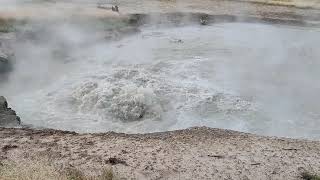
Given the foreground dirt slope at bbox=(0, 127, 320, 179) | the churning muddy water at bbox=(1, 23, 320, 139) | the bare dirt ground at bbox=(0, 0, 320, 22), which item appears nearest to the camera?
the foreground dirt slope at bbox=(0, 127, 320, 179)

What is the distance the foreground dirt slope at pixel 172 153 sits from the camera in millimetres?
7641

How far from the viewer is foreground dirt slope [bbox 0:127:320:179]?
301 inches

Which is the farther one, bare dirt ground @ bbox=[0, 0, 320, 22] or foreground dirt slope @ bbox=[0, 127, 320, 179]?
bare dirt ground @ bbox=[0, 0, 320, 22]

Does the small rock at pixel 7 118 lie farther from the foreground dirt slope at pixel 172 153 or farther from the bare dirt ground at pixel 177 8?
the bare dirt ground at pixel 177 8

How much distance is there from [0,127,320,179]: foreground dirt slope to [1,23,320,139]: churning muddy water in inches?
79.3

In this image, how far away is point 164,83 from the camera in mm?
13836

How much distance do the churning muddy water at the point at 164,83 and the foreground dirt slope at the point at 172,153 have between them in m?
2.01

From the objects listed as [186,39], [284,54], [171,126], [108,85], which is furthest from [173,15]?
[171,126]

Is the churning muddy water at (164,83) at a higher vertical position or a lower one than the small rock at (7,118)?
lower

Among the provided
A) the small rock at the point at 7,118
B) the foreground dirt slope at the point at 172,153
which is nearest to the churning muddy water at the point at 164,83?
the small rock at the point at 7,118

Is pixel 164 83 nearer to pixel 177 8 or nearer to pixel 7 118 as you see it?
pixel 7 118

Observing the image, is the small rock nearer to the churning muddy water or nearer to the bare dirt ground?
the churning muddy water

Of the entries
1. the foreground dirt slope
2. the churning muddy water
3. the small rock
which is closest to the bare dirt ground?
the churning muddy water

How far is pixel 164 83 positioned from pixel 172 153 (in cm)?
584
